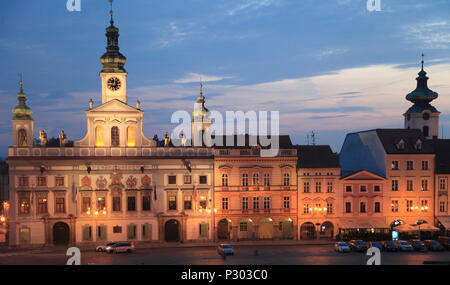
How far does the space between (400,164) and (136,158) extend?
111 ft

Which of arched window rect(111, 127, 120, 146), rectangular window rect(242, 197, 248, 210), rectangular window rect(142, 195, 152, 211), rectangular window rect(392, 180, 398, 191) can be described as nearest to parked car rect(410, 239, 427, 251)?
rectangular window rect(392, 180, 398, 191)

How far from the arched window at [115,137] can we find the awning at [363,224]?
96.8ft

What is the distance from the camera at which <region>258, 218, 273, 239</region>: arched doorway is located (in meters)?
61.5

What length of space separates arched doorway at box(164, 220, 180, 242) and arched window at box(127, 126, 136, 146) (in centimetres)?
1057

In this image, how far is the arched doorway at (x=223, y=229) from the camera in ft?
201

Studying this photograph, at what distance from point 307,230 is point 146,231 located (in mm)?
20215

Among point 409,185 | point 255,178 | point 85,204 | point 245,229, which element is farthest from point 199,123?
point 409,185

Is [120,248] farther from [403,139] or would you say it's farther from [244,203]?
[403,139]

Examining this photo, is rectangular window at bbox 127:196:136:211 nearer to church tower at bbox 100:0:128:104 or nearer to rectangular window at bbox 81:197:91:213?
rectangular window at bbox 81:197:91:213

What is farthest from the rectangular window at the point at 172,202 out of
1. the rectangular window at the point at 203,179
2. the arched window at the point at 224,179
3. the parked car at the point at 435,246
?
the parked car at the point at 435,246

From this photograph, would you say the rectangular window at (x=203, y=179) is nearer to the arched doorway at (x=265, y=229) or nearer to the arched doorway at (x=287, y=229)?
A: the arched doorway at (x=265, y=229)

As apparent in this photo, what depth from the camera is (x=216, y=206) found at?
60.5 metres
